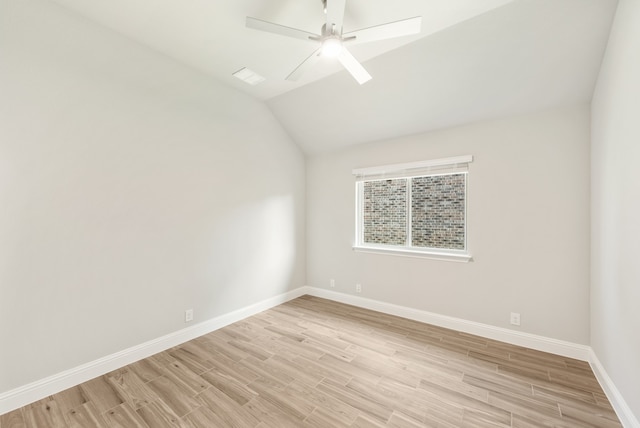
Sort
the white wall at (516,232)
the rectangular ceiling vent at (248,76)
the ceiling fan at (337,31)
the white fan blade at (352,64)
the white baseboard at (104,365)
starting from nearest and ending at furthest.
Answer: the ceiling fan at (337,31), the white baseboard at (104,365), the white fan blade at (352,64), the white wall at (516,232), the rectangular ceiling vent at (248,76)

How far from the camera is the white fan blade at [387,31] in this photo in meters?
1.70

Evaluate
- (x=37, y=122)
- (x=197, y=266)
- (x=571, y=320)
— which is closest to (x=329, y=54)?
(x=37, y=122)

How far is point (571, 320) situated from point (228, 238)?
145 inches

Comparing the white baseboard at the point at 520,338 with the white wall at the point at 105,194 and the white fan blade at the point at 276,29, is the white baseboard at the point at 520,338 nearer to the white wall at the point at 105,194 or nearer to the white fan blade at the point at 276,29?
the white wall at the point at 105,194

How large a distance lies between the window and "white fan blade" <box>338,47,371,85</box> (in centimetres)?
159

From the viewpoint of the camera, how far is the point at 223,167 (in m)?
3.24

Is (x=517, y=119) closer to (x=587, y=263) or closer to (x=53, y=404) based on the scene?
(x=587, y=263)

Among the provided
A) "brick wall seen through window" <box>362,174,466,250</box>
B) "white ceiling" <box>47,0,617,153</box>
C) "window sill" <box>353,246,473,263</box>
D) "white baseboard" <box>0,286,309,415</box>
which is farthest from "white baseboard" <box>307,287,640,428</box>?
"white ceiling" <box>47,0,617,153</box>

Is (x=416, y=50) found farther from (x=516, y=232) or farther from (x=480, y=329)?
(x=480, y=329)

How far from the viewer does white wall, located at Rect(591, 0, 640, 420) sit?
1.56m

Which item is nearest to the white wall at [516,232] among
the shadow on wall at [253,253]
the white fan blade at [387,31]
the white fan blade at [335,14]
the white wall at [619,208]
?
the white wall at [619,208]

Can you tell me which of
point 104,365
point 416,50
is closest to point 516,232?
point 416,50

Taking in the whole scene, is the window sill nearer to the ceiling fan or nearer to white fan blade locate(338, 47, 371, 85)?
white fan blade locate(338, 47, 371, 85)

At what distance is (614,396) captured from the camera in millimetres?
1836
